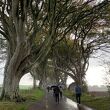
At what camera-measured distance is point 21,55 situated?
33.2 metres

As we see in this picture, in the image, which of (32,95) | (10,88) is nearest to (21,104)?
(10,88)

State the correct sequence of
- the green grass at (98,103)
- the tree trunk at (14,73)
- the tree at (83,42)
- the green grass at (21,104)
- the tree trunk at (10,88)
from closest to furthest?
the green grass at (21,104) < the green grass at (98,103) < the tree trunk at (14,73) < the tree trunk at (10,88) < the tree at (83,42)

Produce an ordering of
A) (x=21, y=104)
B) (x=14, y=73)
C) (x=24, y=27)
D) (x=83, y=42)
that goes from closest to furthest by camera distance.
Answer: (x=21, y=104), (x=24, y=27), (x=14, y=73), (x=83, y=42)

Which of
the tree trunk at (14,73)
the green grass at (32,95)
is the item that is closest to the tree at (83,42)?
the green grass at (32,95)

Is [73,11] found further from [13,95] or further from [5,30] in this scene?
[13,95]

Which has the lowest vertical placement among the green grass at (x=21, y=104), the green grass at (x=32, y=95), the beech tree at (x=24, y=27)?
the green grass at (x=21, y=104)

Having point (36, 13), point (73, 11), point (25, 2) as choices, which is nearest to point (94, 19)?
point (73, 11)

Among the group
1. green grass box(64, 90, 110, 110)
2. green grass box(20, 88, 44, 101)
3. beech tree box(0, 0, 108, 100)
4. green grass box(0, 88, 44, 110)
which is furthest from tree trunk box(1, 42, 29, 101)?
green grass box(20, 88, 44, 101)

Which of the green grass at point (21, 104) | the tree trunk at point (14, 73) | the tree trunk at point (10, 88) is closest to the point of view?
the green grass at point (21, 104)

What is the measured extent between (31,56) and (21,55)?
99.3 inches

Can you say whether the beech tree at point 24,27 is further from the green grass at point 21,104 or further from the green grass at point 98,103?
the green grass at point 98,103

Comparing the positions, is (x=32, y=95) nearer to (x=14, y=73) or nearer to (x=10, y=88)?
(x=10, y=88)

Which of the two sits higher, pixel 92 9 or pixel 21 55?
pixel 92 9

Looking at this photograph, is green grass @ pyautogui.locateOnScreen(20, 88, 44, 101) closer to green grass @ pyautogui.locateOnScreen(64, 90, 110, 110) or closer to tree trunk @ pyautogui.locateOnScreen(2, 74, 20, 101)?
green grass @ pyautogui.locateOnScreen(64, 90, 110, 110)
